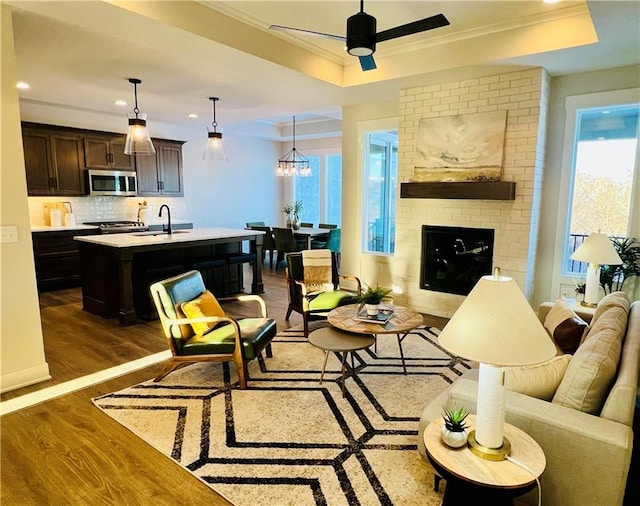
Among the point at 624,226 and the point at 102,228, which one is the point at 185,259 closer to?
the point at 102,228

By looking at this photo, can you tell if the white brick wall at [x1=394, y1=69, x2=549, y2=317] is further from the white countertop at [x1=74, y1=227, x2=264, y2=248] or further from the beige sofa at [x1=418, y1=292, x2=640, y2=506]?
the beige sofa at [x1=418, y1=292, x2=640, y2=506]

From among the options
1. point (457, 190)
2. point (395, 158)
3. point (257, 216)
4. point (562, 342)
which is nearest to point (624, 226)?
point (457, 190)

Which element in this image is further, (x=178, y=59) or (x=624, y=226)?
(x=624, y=226)

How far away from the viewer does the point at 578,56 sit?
3879 millimetres

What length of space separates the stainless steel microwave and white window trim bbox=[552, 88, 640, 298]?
22.3 feet

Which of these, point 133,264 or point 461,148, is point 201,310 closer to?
point 133,264

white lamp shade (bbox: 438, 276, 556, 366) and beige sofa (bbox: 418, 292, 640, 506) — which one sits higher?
white lamp shade (bbox: 438, 276, 556, 366)

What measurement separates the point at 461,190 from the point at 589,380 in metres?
3.31

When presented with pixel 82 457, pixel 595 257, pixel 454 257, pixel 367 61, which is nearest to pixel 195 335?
pixel 82 457

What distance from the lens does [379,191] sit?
6.20 m

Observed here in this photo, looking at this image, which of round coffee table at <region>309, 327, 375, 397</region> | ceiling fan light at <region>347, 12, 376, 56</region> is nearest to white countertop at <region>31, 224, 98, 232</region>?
round coffee table at <region>309, 327, 375, 397</region>

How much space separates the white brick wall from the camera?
14.6 feet

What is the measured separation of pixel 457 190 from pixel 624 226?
1779 millimetres

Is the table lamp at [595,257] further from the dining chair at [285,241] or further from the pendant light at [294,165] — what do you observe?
the pendant light at [294,165]
